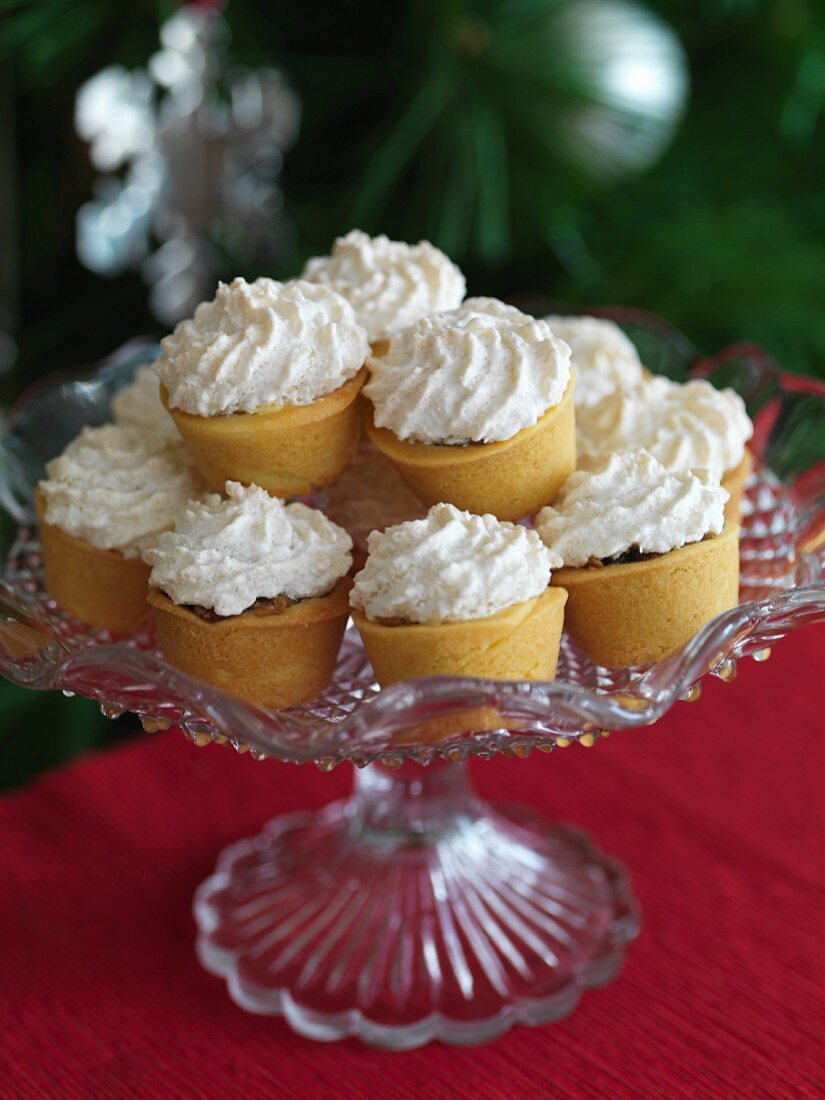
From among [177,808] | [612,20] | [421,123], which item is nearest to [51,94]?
[421,123]

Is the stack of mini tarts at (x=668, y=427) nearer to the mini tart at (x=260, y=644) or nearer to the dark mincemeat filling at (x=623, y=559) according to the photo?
the dark mincemeat filling at (x=623, y=559)

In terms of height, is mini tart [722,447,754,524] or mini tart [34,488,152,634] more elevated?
mini tart [722,447,754,524]

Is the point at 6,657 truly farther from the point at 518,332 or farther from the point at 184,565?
the point at 518,332

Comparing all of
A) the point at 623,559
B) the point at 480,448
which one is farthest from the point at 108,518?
the point at 623,559

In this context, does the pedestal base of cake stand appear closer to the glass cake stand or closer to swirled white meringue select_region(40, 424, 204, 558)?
the glass cake stand

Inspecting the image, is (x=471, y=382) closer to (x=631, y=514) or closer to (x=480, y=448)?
(x=480, y=448)

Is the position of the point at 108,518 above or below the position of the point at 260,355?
below

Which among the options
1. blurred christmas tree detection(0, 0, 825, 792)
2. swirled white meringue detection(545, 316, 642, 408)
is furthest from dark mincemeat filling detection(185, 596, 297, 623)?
blurred christmas tree detection(0, 0, 825, 792)
